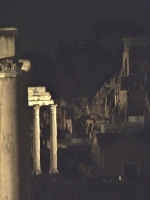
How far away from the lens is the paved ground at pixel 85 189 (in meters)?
16.7

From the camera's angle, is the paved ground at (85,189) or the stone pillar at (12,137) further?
the paved ground at (85,189)

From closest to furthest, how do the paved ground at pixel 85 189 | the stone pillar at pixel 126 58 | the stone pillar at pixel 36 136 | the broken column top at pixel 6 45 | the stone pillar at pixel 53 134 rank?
1. the broken column top at pixel 6 45
2. the paved ground at pixel 85 189
3. the stone pillar at pixel 36 136
4. the stone pillar at pixel 53 134
5. the stone pillar at pixel 126 58

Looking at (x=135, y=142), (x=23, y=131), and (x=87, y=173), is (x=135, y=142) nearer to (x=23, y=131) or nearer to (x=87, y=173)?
(x=87, y=173)

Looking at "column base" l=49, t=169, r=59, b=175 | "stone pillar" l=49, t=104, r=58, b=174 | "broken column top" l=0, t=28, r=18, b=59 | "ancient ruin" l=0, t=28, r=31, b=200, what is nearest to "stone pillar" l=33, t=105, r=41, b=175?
"stone pillar" l=49, t=104, r=58, b=174

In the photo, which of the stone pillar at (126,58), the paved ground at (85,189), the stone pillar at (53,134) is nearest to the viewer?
the paved ground at (85,189)

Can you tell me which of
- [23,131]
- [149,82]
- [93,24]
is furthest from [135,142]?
[23,131]

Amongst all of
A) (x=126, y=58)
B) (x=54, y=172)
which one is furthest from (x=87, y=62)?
(x=54, y=172)

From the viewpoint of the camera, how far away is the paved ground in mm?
16688

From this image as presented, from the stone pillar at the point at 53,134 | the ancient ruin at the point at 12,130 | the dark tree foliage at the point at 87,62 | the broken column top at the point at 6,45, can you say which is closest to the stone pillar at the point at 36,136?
the stone pillar at the point at 53,134

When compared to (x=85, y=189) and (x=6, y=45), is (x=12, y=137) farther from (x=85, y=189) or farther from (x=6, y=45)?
(x=85, y=189)

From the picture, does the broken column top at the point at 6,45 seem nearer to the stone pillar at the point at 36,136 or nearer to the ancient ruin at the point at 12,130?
the ancient ruin at the point at 12,130

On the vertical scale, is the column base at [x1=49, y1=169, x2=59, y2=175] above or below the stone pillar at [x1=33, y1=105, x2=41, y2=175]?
below

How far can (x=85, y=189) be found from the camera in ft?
58.2

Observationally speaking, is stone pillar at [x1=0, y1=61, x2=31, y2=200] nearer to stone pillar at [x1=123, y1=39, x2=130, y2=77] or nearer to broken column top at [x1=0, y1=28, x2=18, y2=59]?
broken column top at [x1=0, y1=28, x2=18, y2=59]
